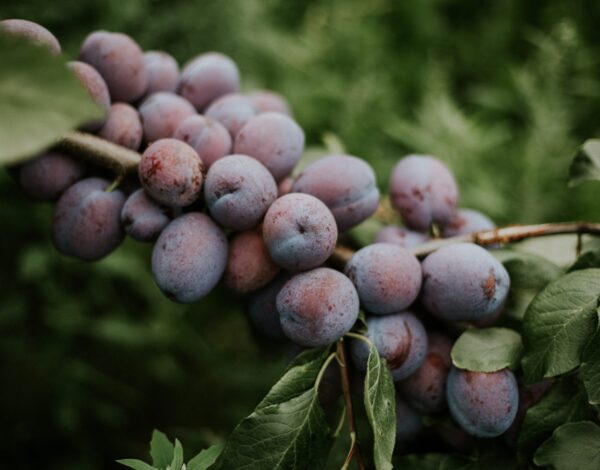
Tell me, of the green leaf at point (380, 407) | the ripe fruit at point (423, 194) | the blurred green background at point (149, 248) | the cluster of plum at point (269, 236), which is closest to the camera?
the green leaf at point (380, 407)

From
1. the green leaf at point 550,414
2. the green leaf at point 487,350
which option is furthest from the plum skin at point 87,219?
the green leaf at point 550,414

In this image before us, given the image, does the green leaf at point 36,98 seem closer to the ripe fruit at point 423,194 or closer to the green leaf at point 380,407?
the green leaf at point 380,407

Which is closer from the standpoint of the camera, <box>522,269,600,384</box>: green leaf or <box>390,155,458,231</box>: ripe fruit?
<box>522,269,600,384</box>: green leaf

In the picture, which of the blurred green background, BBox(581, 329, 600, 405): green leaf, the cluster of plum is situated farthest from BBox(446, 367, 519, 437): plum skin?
the blurred green background

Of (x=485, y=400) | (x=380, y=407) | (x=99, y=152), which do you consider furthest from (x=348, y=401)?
(x=99, y=152)

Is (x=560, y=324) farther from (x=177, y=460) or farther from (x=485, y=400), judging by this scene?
(x=177, y=460)

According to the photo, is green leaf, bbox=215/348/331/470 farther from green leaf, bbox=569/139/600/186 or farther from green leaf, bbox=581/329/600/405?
green leaf, bbox=569/139/600/186
